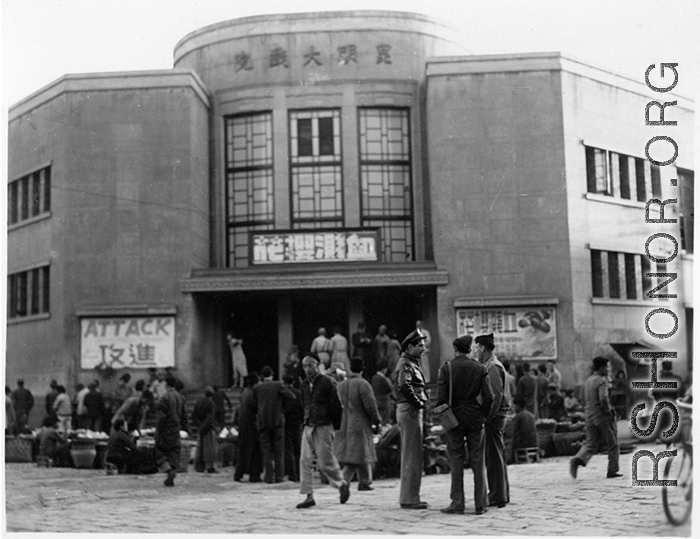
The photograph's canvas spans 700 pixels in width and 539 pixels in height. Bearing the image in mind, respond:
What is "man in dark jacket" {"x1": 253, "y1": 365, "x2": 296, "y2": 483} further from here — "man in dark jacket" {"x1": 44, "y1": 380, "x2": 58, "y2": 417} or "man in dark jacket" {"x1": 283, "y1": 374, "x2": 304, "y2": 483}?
"man in dark jacket" {"x1": 44, "y1": 380, "x2": 58, "y2": 417}

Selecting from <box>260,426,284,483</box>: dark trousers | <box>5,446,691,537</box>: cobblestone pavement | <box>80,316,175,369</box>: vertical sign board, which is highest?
<box>80,316,175,369</box>: vertical sign board

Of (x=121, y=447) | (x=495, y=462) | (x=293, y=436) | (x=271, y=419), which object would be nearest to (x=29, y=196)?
(x=121, y=447)

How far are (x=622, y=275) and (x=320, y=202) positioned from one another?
7648mm

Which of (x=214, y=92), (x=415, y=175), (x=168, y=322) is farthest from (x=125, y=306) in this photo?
(x=415, y=175)

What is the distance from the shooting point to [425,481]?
12250 mm

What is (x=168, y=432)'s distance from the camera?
1212 cm

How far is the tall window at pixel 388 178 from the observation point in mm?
19062

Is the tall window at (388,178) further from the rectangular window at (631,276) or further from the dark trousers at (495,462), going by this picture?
the dark trousers at (495,462)

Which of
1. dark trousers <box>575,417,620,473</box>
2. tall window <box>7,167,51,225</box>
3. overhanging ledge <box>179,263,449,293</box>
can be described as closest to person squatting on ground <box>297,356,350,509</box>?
dark trousers <box>575,417,620,473</box>

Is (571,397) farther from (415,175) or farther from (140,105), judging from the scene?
(140,105)

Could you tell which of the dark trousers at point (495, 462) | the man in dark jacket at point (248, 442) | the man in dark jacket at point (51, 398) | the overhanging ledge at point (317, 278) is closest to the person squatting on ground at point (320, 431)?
the dark trousers at point (495, 462)

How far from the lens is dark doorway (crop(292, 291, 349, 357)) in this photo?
1791cm

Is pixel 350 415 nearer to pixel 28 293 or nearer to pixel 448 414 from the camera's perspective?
pixel 448 414

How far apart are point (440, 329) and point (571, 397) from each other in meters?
2.41
